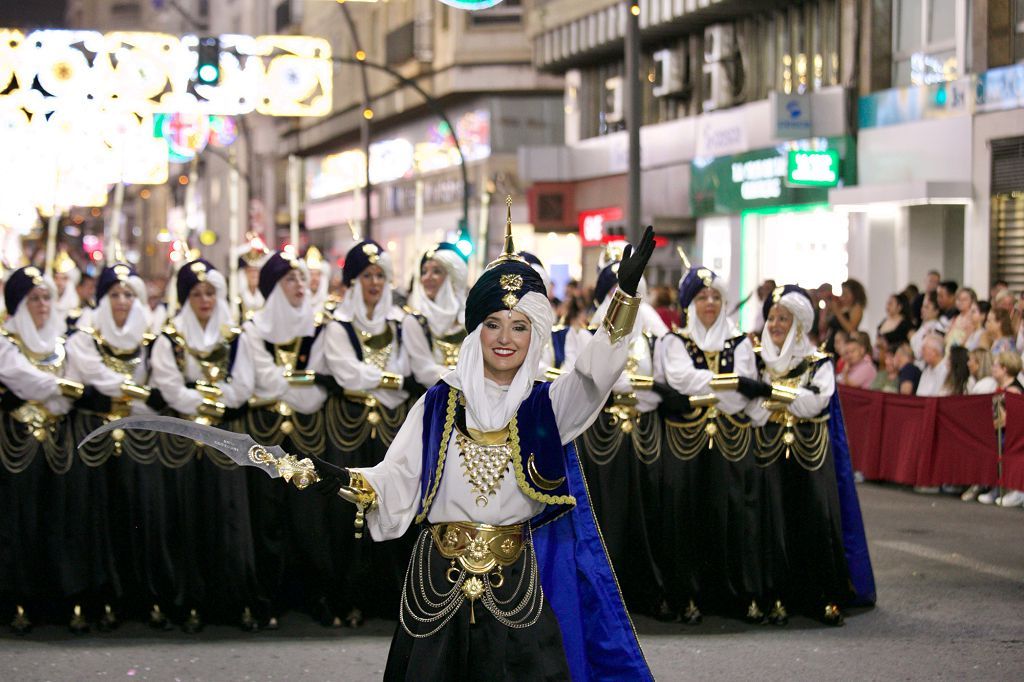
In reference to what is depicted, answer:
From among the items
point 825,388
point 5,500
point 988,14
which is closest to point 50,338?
point 5,500

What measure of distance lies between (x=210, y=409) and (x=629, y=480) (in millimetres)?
2498

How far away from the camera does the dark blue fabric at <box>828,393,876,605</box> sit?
32.4 ft

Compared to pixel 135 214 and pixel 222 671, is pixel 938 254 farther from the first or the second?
pixel 135 214

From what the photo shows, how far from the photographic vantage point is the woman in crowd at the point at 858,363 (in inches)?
661

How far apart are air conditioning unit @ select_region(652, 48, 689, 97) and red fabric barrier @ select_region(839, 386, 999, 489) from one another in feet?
45.9

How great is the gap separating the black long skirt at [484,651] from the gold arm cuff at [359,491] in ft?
1.21

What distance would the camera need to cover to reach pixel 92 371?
9.29 m

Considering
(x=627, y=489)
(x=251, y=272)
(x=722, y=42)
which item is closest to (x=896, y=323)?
(x=251, y=272)

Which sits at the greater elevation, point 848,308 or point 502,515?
point 848,308

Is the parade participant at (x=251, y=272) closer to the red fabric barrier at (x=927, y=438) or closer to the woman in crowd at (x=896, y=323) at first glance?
the red fabric barrier at (x=927, y=438)

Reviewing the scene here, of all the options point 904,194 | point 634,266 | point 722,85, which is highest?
point 722,85

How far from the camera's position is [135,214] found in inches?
4811

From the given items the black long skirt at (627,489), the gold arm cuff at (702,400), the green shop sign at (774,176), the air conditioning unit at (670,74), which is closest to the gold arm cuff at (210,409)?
the black long skirt at (627,489)

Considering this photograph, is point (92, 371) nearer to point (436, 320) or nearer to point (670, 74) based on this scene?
point (436, 320)
